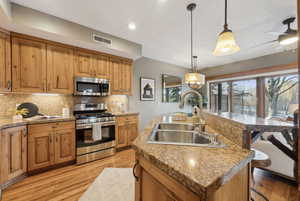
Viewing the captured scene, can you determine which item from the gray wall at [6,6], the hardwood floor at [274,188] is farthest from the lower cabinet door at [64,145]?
the hardwood floor at [274,188]

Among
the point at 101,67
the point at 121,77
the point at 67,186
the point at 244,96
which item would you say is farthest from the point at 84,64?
the point at 244,96

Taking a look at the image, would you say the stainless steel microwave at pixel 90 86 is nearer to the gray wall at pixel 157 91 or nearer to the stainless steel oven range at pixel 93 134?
the stainless steel oven range at pixel 93 134

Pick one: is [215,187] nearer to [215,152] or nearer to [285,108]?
[215,152]

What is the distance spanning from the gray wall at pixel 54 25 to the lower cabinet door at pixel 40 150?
1.75 metres

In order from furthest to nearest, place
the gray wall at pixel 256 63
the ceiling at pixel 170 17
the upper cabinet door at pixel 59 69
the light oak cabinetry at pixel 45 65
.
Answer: the gray wall at pixel 256 63, the upper cabinet door at pixel 59 69, the light oak cabinetry at pixel 45 65, the ceiling at pixel 170 17

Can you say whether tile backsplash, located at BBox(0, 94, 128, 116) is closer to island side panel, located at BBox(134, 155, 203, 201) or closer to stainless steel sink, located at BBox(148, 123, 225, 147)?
stainless steel sink, located at BBox(148, 123, 225, 147)

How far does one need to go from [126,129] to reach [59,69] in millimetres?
1942

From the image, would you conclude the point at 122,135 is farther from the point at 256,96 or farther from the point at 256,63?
the point at 256,63

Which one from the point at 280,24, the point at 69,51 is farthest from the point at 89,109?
the point at 280,24

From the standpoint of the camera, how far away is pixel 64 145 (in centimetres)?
242

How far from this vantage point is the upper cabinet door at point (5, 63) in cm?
201

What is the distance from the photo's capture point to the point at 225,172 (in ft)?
2.01

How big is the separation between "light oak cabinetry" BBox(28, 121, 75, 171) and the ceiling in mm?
1940

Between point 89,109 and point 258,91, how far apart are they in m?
5.09
